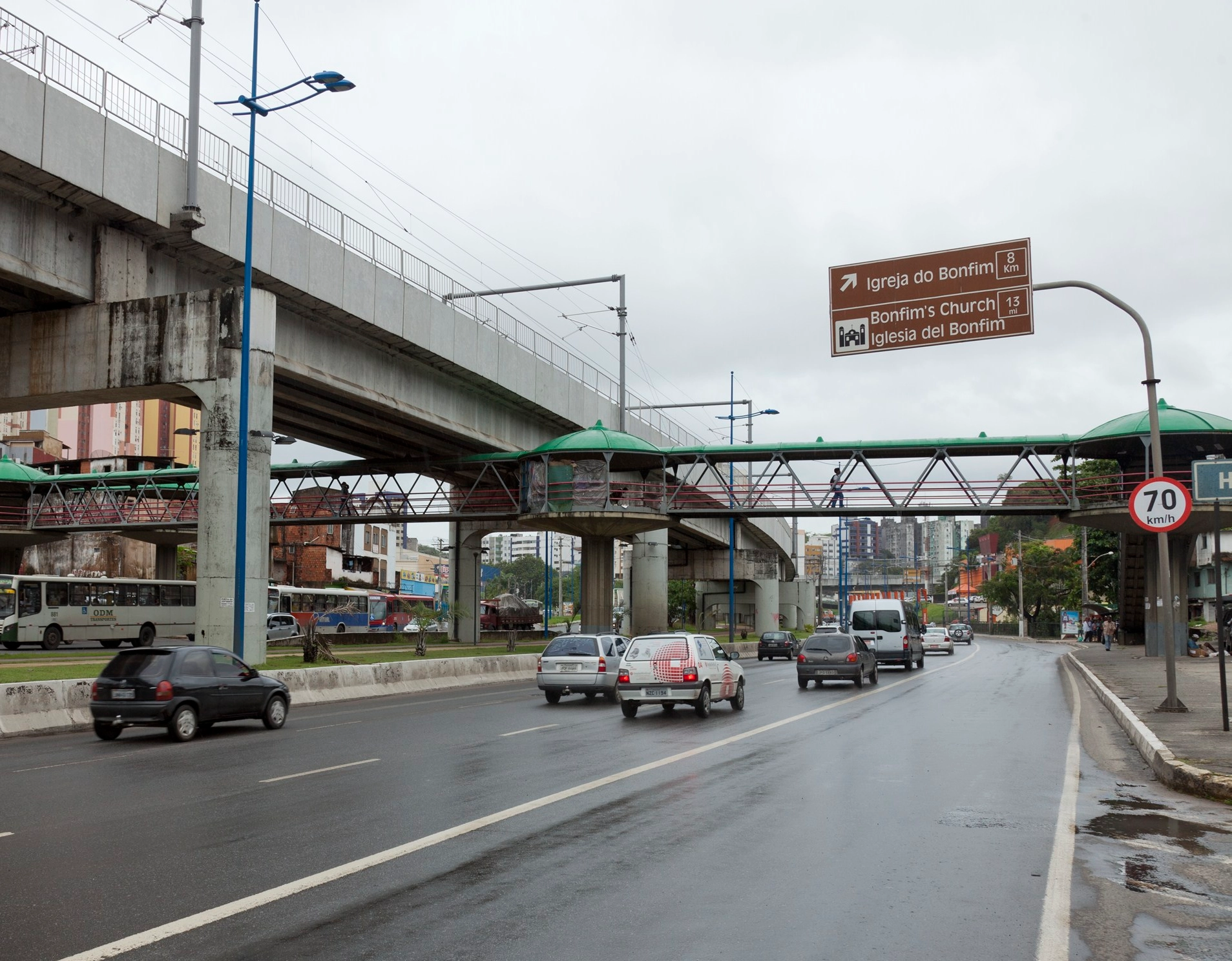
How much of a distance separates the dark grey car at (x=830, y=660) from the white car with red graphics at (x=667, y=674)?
8761 mm

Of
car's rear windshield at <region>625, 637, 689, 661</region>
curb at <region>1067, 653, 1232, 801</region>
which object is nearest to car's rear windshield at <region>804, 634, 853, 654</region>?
car's rear windshield at <region>625, 637, 689, 661</region>

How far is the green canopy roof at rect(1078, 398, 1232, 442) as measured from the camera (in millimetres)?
39688

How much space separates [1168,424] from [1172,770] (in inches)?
1246

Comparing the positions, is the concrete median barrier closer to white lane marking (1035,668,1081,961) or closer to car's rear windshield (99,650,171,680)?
car's rear windshield (99,650,171,680)

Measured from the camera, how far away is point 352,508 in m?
56.3

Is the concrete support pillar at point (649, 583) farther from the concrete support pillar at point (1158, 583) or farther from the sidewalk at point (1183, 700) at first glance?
the concrete support pillar at point (1158, 583)

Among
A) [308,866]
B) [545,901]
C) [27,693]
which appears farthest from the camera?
[27,693]

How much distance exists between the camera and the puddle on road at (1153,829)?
9.09 meters

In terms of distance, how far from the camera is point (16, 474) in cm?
6825

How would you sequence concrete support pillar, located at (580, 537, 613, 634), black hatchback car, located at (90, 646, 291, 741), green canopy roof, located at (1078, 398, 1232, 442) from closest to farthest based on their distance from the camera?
1. black hatchback car, located at (90, 646, 291, 741)
2. green canopy roof, located at (1078, 398, 1232, 442)
3. concrete support pillar, located at (580, 537, 613, 634)

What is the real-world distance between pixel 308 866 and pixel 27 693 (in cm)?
1434

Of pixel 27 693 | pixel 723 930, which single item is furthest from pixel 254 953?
pixel 27 693

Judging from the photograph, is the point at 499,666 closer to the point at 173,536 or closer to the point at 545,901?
the point at 545,901

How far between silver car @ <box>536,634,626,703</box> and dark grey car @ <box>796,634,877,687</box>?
19.1ft
